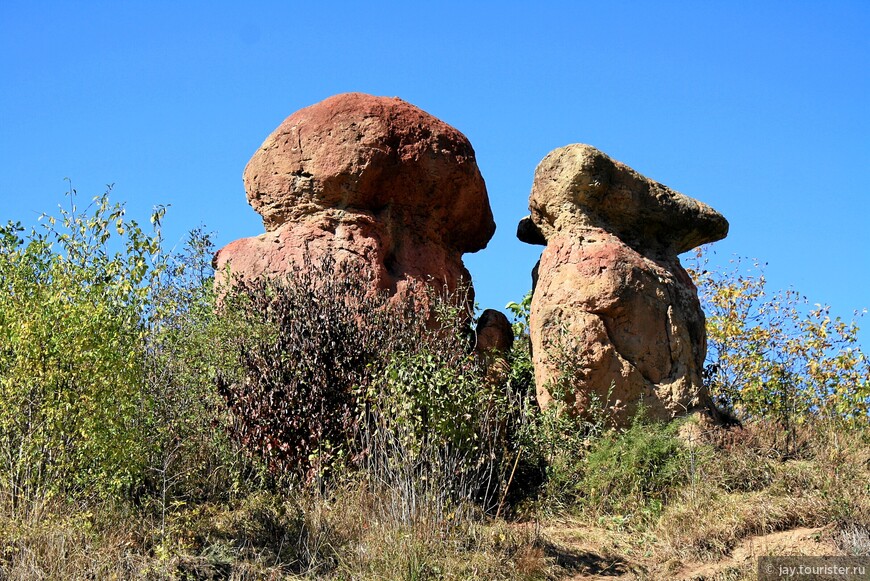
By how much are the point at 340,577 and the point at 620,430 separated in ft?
14.9

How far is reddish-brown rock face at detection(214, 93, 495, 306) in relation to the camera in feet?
44.0

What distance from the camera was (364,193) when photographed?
1370 centimetres

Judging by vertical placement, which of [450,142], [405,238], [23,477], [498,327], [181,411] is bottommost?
[23,477]

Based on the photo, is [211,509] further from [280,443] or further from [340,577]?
[340,577]

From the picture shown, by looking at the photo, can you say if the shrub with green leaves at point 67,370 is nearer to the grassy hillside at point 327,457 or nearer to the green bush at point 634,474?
the grassy hillside at point 327,457

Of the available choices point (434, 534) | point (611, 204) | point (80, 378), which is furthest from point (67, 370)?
point (611, 204)

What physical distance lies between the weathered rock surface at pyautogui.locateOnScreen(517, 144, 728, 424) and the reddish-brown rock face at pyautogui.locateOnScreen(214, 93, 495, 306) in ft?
4.10

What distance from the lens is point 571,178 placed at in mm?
13250

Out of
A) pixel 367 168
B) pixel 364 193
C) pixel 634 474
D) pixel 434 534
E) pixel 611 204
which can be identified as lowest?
pixel 434 534

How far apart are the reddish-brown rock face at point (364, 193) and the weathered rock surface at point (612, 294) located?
1250mm

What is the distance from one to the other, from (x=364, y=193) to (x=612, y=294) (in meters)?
3.37

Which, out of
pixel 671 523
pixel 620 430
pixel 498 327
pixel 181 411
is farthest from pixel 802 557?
pixel 181 411

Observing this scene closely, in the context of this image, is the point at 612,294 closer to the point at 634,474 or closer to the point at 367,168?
the point at 634,474

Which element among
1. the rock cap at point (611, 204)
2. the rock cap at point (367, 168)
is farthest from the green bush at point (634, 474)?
the rock cap at point (367, 168)
